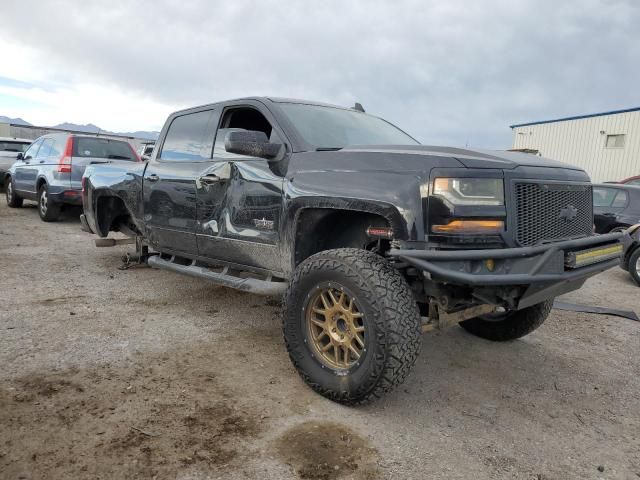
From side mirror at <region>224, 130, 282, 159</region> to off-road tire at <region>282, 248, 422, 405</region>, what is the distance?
847 millimetres

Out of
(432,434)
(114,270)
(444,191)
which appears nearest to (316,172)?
(444,191)

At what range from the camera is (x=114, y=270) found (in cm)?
602

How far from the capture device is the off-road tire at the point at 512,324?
3783 millimetres

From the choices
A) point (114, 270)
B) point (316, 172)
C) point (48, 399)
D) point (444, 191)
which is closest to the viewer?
point (444, 191)

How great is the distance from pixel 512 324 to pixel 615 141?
19867mm

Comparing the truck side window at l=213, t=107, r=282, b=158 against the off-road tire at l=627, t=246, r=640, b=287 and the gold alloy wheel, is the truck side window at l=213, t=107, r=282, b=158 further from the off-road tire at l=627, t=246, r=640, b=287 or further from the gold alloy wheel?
the off-road tire at l=627, t=246, r=640, b=287

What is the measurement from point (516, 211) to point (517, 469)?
129 centimetres

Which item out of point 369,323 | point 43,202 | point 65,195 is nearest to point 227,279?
point 369,323

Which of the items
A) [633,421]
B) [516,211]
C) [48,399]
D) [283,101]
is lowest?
[633,421]

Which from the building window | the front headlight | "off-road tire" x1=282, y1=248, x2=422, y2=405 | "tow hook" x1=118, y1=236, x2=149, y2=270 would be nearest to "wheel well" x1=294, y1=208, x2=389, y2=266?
"off-road tire" x1=282, y1=248, x2=422, y2=405

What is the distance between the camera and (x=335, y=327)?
295 centimetres

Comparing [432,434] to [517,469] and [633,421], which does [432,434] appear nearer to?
[517,469]

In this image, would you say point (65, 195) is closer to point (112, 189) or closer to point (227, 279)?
point (112, 189)

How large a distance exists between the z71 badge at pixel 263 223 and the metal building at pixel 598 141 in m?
18.4
